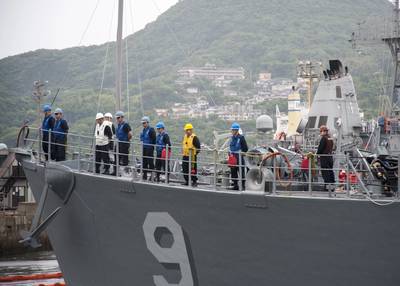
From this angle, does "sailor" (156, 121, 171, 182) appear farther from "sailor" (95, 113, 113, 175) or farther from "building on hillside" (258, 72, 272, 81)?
"building on hillside" (258, 72, 272, 81)

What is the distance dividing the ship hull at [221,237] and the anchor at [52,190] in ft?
0.57

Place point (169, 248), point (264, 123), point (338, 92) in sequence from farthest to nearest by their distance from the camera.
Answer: point (338, 92) → point (264, 123) → point (169, 248)

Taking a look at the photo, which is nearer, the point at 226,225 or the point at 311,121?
the point at 226,225

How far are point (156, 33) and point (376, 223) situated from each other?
153 meters

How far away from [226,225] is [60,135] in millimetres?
4623

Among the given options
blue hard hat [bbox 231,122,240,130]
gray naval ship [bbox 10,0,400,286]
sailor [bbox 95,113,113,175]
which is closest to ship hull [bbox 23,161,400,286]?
gray naval ship [bbox 10,0,400,286]

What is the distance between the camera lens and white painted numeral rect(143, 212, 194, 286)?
15.7m

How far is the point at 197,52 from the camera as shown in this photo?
151125 millimetres

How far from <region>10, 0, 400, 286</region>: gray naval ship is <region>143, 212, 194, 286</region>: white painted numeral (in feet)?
Result: 0.06

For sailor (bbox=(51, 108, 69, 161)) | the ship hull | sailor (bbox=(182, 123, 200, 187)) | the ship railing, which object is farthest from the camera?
sailor (bbox=(51, 108, 69, 161))

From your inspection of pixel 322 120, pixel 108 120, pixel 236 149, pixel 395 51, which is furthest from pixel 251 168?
pixel 395 51

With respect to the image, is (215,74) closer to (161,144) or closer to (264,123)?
(264,123)

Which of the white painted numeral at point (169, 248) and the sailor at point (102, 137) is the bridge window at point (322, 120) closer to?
the sailor at point (102, 137)

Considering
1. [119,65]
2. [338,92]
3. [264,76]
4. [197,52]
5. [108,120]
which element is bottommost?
[108,120]
